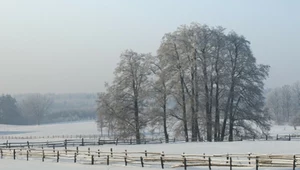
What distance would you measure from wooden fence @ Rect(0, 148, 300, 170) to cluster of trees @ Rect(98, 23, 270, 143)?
13511 millimetres

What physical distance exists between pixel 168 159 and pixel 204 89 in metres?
21.3

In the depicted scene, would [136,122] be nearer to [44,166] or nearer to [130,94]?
[130,94]

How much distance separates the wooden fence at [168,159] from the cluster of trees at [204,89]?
1351cm

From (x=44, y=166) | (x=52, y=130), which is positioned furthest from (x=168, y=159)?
(x=52, y=130)

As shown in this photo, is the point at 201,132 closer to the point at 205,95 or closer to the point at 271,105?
the point at 205,95

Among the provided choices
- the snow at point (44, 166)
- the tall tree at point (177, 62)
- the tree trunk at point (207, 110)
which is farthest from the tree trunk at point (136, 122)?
the snow at point (44, 166)

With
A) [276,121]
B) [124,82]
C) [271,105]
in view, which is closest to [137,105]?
[124,82]

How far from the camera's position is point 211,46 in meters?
51.6

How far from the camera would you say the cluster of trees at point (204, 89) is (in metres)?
51.8

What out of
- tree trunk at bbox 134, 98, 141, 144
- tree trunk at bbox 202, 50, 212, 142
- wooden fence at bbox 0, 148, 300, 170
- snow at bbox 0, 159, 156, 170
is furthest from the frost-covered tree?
snow at bbox 0, 159, 156, 170

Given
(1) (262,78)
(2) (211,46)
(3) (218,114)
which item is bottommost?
(3) (218,114)

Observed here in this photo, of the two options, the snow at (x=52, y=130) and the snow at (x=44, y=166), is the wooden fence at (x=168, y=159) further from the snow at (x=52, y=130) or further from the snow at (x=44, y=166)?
the snow at (x=52, y=130)

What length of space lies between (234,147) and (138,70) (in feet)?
60.1

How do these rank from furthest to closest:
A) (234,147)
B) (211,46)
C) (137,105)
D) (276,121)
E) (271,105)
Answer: (271,105) < (276,121) < (137,105) < (211,46) < (234,147)
